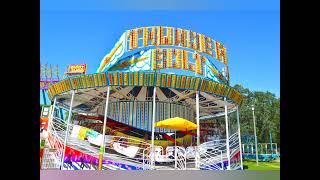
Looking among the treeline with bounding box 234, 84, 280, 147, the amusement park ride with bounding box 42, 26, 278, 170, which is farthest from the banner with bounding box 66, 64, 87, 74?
the treeline with bounding box 234, 84, 280, 147

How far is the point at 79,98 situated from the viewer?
1139 centimetres

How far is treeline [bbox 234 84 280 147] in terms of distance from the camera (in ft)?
59.7

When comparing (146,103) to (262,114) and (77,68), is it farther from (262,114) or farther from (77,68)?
(262,114)

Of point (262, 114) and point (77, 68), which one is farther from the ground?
point (77, 68)

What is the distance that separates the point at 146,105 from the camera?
10.5m

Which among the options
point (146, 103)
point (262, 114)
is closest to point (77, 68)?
point (146, 103)

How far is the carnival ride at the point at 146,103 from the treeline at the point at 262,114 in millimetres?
7655

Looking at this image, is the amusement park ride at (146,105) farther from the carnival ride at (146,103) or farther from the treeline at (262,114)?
the treeline at (262,114)

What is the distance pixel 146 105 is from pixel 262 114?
34.9 feet

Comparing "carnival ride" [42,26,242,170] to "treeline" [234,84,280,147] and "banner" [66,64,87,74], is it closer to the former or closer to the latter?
"banner" [66,64,87,74]

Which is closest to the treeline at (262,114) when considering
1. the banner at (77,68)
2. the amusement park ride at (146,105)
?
the amusement park ride at (146,105)

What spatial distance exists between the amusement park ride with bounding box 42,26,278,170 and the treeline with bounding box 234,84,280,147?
739cm
